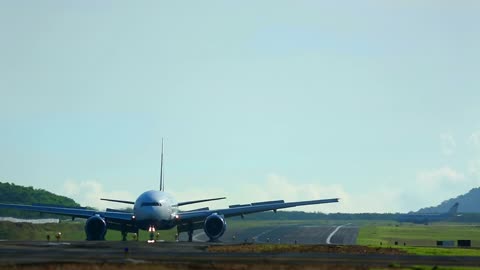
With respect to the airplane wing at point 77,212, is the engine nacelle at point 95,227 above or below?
below

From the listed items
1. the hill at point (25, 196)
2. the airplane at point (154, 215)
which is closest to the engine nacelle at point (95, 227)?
the airplane at point (154, 215)

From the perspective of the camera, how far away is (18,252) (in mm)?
58281

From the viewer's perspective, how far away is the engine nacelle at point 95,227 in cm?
8794

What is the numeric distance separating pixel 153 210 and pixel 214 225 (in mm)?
7039

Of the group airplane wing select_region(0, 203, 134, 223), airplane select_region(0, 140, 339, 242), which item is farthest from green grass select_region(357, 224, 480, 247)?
airplane wing select_region(0, 203, 134, 223)

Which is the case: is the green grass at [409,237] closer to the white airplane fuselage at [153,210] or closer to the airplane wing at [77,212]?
the white airplane fuselage at [153,210]

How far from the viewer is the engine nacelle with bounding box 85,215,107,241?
8794cm

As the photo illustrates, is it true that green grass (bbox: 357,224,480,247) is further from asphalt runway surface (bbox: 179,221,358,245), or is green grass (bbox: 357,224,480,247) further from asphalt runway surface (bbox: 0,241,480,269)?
asphalt runway surface (bbox: 0,241,480,269)

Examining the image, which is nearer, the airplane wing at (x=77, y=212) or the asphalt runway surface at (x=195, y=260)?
the asphalt runway surface at (x=195, y=260)

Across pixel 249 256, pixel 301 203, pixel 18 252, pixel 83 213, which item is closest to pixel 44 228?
pixel 83 213

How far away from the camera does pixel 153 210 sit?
87438mm

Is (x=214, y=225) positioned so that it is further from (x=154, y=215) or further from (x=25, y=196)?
(x=25, y=196)

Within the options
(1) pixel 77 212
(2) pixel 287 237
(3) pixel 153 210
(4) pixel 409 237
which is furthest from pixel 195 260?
(4) pixel 409 237

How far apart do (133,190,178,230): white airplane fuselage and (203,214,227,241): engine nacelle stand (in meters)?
4.39
